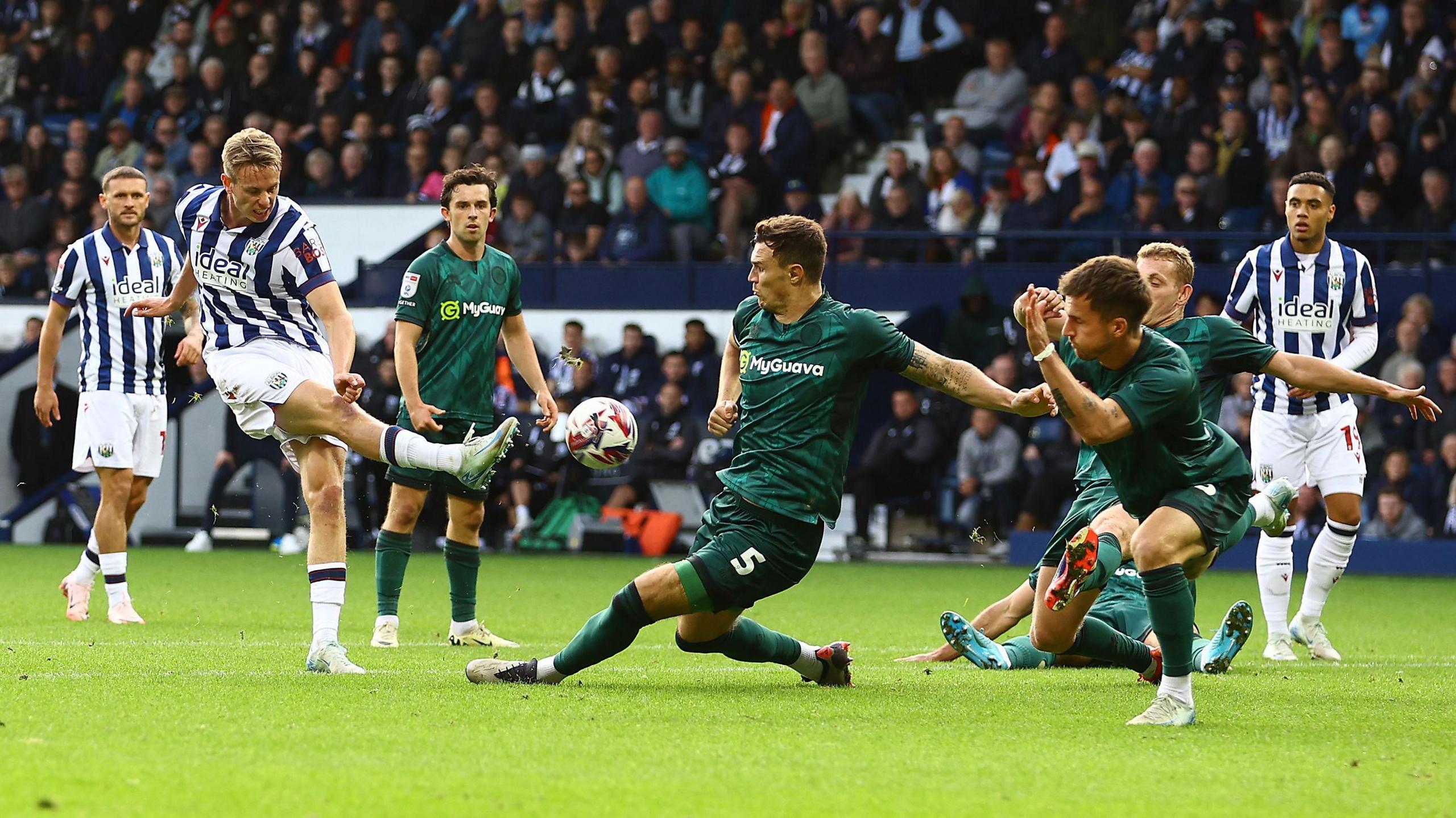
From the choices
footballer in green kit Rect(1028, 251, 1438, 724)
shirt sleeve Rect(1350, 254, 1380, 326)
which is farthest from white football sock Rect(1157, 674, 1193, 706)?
shirt sleeve Rect(1350, 254, 1380, 326)

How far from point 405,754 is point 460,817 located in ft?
2.81

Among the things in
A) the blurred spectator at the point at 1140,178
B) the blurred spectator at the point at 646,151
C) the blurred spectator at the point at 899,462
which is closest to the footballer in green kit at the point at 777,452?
the blurred spectator at the point at 899,462

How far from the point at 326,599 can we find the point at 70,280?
394 centimetres

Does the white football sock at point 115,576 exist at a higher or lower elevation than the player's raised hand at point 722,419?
lower

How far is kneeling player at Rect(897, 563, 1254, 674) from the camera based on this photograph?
734 centimetres

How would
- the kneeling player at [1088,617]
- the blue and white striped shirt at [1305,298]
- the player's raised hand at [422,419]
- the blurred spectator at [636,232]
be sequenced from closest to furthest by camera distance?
the kneeling player at [1088,617], the player's raised hand at [422,419], the blue and white striped shirt at [1305,298], the blurred spectator at [636,232]

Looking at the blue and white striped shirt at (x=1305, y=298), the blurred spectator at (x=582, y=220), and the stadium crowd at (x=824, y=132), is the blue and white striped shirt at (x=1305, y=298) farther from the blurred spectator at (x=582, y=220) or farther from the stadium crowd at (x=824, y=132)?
the blurred spectator at (x=582, y=220)

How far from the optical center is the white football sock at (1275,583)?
29.2 ft

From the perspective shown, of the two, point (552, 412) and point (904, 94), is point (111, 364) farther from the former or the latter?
point (904, 94)

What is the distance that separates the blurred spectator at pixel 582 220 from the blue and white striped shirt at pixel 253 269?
40.6 feet

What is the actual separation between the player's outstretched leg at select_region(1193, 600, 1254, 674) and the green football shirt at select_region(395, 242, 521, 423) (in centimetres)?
354

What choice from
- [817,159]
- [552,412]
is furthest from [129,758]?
[817,159]

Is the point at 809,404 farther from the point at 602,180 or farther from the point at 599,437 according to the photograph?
the point at 602,180

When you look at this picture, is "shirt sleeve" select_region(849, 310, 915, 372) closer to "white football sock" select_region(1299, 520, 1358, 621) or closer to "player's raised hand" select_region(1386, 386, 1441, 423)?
"player's raised hand" select_region(1386, 386, 1441, 423)
